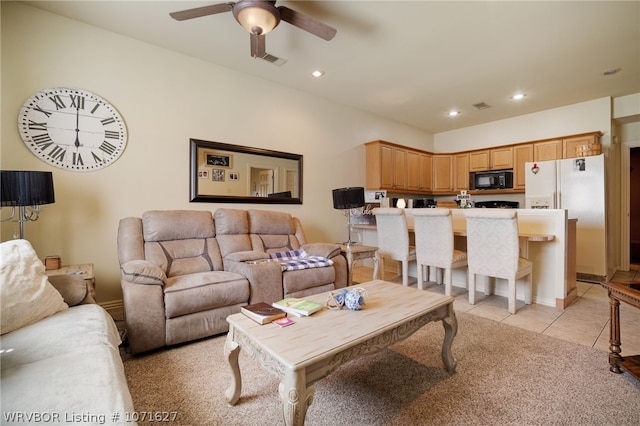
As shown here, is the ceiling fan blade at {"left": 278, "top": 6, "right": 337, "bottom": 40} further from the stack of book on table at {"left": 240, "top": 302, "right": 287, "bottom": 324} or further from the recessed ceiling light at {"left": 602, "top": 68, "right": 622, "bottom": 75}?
the recessed ceiling light at {"left": 602, "top": 68, "right": 622, "bottom": 75}

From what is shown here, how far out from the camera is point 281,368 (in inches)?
44.4

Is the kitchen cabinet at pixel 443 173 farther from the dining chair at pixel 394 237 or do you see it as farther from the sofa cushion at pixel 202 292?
the sofa cushion at pixel 202 292

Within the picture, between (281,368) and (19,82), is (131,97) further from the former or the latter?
(281,368)

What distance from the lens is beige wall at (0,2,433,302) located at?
96.2 inches

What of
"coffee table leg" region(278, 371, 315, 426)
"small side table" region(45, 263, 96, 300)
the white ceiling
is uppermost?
the white ceiling

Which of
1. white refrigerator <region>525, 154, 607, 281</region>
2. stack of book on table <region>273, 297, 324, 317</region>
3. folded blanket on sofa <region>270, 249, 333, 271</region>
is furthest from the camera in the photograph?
white refrigerator <region>525, 154, 607, 281</region>

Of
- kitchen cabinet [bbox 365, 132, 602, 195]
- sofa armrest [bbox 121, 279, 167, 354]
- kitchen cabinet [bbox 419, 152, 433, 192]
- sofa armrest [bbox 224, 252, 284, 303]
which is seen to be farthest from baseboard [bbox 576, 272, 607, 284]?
sofa armrest [bbox 121, 279, 167, 354]

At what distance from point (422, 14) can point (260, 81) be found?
2133mm

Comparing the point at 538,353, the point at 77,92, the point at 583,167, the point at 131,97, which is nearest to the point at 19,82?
the point at 77,92

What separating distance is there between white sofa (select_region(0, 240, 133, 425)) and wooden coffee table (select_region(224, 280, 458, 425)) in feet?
1.62

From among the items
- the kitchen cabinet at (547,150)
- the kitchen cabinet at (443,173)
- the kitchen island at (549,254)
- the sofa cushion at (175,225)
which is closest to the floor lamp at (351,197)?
the sofa cushion at (175,225)

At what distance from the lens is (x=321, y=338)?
1286 mm

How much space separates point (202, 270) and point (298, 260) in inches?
38.1

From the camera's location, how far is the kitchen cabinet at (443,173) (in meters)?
6.04
